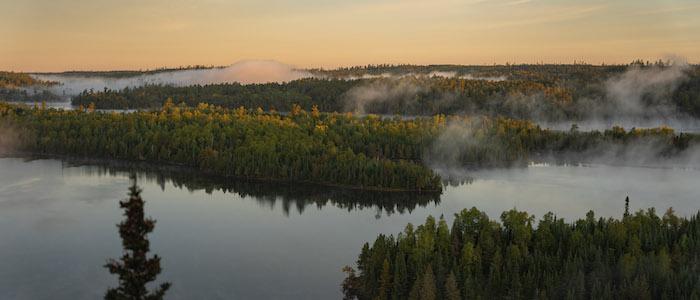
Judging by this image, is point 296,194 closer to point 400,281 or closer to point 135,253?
point 400,281

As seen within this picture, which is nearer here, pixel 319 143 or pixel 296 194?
pixel 296 194

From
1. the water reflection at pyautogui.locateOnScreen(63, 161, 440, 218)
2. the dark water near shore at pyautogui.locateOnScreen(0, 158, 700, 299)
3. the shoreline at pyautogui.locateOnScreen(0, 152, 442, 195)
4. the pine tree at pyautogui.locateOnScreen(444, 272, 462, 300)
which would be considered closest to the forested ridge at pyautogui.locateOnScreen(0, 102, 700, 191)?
the shoreline at pyautogui.locateOnScreen(0, 152, 442, 195)

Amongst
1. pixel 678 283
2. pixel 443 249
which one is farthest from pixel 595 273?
pixel 443 249

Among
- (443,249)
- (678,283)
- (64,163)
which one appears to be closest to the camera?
(678,283)

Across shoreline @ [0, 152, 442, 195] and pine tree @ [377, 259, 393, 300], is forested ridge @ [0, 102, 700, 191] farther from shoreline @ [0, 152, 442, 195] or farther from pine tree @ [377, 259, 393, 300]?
pine tree @ [377, 259, 393, 300]

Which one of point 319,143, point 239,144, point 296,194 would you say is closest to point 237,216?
point 296,194

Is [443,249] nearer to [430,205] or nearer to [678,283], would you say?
[678,283]
